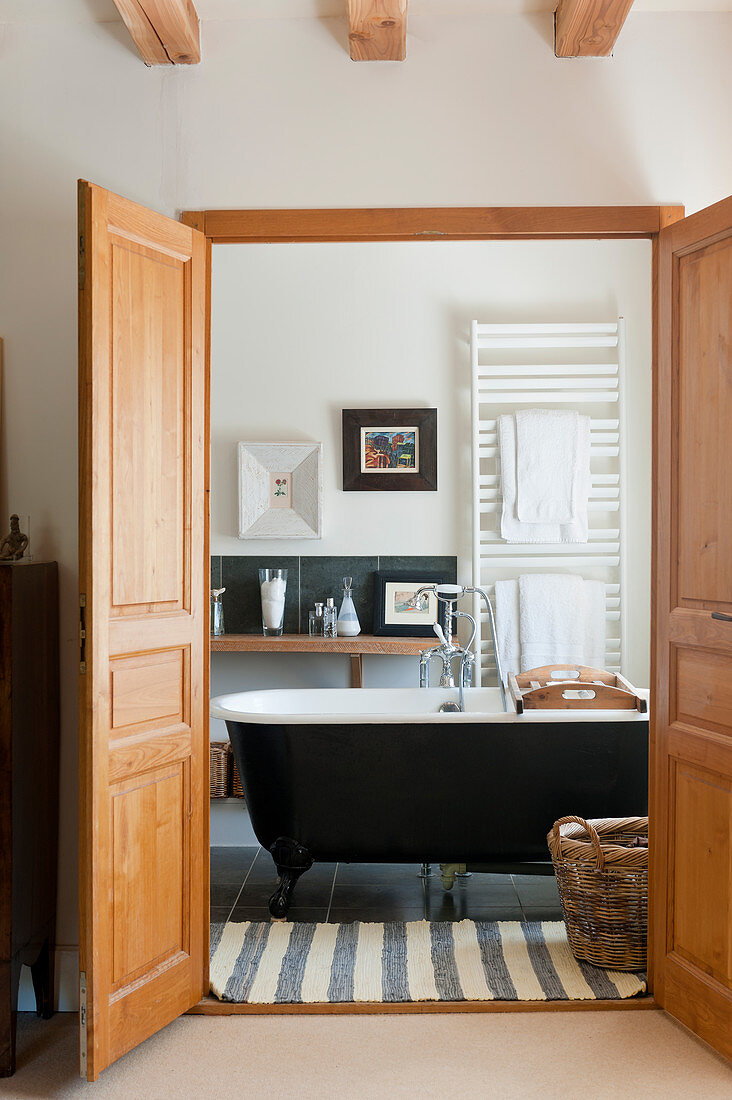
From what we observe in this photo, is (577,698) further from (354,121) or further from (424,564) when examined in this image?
(354,121)

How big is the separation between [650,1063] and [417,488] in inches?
105

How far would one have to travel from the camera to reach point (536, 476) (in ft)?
14.2

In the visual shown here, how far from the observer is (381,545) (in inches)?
175

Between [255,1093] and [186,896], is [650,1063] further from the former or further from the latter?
[186,896]

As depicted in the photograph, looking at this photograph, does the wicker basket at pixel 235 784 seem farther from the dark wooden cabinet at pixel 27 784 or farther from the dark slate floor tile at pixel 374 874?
the dark wooden cabinet at pixel 27 784

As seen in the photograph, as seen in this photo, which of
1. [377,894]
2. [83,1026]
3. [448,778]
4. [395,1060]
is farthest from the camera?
[377,894]

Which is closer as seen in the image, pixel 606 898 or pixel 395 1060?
pixel 395 1060

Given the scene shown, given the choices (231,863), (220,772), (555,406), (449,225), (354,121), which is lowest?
(231,863)

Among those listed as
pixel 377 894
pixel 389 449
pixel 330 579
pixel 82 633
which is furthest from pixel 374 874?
pixel 82 633

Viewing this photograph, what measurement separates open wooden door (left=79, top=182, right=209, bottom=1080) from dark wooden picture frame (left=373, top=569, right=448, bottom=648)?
5.38ft

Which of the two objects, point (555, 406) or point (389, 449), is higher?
point (555, 406)

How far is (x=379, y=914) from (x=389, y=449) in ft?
6.93

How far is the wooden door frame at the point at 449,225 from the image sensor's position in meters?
2.73

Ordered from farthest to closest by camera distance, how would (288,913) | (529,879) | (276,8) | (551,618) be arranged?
(551,618), (529,879), (288,913), (276,8)
